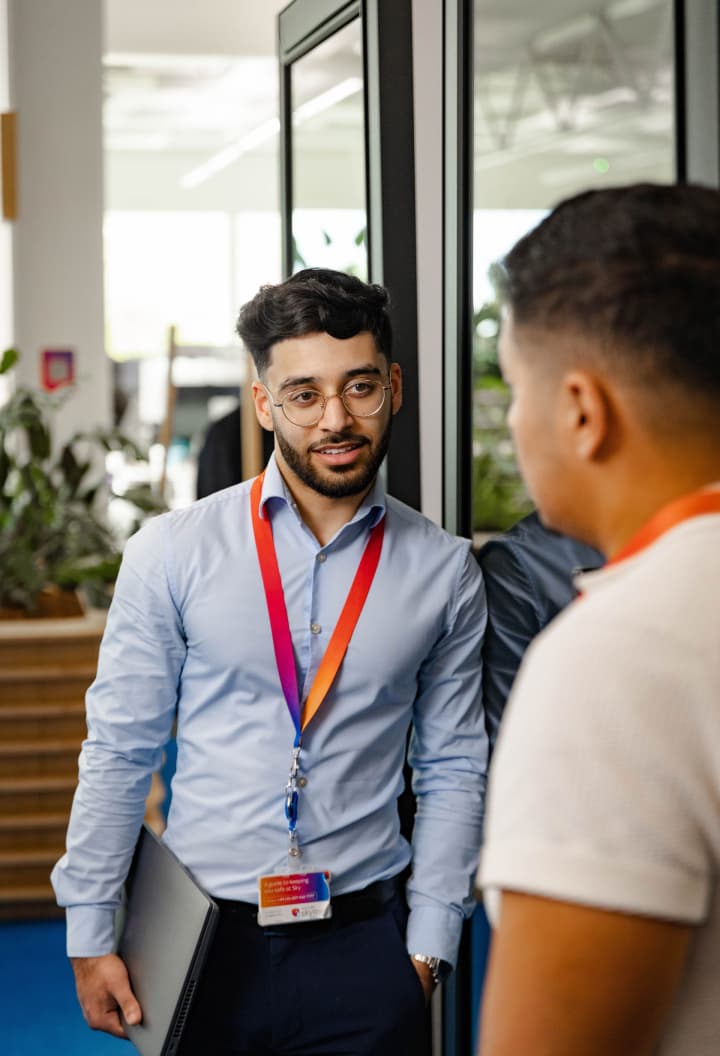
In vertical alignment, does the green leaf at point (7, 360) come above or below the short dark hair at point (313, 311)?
above

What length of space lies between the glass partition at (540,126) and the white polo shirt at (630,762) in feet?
2.40

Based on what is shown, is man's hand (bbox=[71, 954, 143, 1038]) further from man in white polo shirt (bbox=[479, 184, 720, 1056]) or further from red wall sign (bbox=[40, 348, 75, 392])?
red wall sign (bbox=[40, 348, 75, 392])

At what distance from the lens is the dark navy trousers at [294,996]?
66.4 inches

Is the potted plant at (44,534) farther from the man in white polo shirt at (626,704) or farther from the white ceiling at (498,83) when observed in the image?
the man in white polo shirt at (626,704)

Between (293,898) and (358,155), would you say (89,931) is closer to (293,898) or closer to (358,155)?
(293,898)

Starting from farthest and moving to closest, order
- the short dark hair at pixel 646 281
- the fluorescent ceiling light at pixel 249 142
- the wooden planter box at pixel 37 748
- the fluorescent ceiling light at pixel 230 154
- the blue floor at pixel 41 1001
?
the fluorescent ceiling light at pixel 230 154
the wooden planter box at pixel 37 748
the blue floor at pixel 41 1001
the fluorescent ceiling light at pixel 249 142
the short dark hair at pixel 646 281

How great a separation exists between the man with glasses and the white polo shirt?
1063mm

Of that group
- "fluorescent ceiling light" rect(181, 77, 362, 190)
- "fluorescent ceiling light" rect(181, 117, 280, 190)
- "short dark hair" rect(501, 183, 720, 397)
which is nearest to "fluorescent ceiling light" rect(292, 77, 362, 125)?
"fluorescent ceiling light" rect(181, 77, 362, 190)

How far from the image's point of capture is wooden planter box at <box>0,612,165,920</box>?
3.85 metres

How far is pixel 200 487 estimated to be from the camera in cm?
550

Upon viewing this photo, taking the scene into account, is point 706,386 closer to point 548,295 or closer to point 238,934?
point 548,295

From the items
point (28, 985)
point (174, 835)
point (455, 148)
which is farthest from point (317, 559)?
point (28, 985)

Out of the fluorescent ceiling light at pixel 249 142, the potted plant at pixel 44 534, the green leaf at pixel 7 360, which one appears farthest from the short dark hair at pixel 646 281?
the green leaf at pixel 7 360

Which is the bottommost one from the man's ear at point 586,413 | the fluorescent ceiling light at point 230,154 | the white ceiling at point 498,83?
the man's ear at point 586,413
